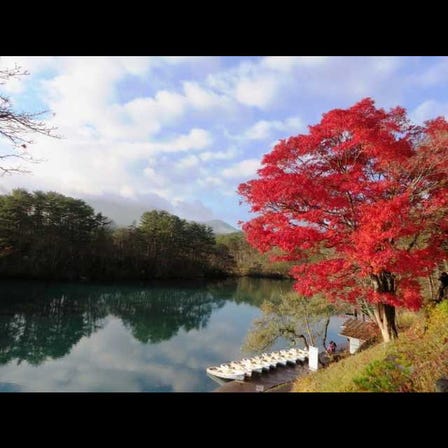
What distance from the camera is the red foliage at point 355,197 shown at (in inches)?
219

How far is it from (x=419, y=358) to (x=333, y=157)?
141 inches

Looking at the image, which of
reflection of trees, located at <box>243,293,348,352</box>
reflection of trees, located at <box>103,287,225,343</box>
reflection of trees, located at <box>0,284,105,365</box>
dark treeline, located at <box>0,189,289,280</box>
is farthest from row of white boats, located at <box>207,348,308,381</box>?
dark treeline, located at <box>0,189,289,280</box>

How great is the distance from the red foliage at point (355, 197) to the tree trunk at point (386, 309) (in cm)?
18

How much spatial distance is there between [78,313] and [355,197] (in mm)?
22441

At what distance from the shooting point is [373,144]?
19.3 ft

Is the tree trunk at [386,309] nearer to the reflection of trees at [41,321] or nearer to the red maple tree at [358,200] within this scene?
the red maple tree at [358,200]

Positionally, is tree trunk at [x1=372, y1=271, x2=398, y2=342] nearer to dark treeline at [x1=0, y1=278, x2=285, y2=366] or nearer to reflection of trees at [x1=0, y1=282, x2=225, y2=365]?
dark treeline at [x1=0, y1=278, x2=285, y2=366]

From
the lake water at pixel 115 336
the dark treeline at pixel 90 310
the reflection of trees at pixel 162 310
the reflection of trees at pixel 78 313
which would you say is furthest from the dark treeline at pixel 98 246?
the reflection of trees at pixel 162 310

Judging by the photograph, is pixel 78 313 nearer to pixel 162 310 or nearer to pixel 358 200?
pixel 162 310

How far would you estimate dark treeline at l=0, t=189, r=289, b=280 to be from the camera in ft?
109

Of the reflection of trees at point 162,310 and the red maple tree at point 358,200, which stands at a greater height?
the red maple tree at point 358,200

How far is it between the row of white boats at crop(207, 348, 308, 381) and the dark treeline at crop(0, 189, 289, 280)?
23341mm

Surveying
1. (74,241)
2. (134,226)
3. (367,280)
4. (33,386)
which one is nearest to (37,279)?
(74,241)
